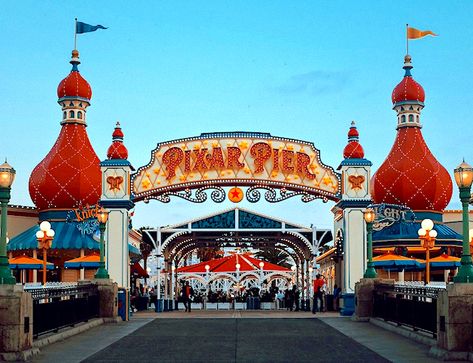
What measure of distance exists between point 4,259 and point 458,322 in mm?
8289

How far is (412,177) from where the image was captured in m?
46.5

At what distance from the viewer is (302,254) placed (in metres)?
43.8

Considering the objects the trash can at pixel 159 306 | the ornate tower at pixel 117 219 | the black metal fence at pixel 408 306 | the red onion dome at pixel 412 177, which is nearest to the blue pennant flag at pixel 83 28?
the ornate tower at pixel 117 219

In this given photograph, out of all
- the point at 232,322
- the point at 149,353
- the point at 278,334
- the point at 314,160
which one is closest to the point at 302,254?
the point at 314,160

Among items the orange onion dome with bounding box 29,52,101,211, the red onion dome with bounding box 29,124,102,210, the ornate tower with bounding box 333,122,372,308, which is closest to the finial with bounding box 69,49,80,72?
the orange onion dome with bounding box 29,52,101,211

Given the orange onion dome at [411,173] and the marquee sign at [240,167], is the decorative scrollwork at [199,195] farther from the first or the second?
the orange onion dome at [411,173]

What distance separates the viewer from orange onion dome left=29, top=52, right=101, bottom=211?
44594mm

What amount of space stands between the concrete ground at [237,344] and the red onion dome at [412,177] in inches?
898

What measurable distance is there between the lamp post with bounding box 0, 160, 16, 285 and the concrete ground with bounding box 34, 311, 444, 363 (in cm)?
162

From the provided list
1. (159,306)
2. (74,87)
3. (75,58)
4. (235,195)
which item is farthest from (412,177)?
(75,58)

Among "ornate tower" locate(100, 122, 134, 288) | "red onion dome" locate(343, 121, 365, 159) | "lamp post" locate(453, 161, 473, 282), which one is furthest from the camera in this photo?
"red onion dome" locate(343, 121, 365, 159)

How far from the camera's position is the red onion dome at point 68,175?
146 ft

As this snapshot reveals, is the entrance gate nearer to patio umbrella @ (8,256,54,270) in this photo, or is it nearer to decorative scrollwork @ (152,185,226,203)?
decorative scrollwork @ (152,185,226,203)

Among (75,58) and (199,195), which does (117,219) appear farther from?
(75,58)
